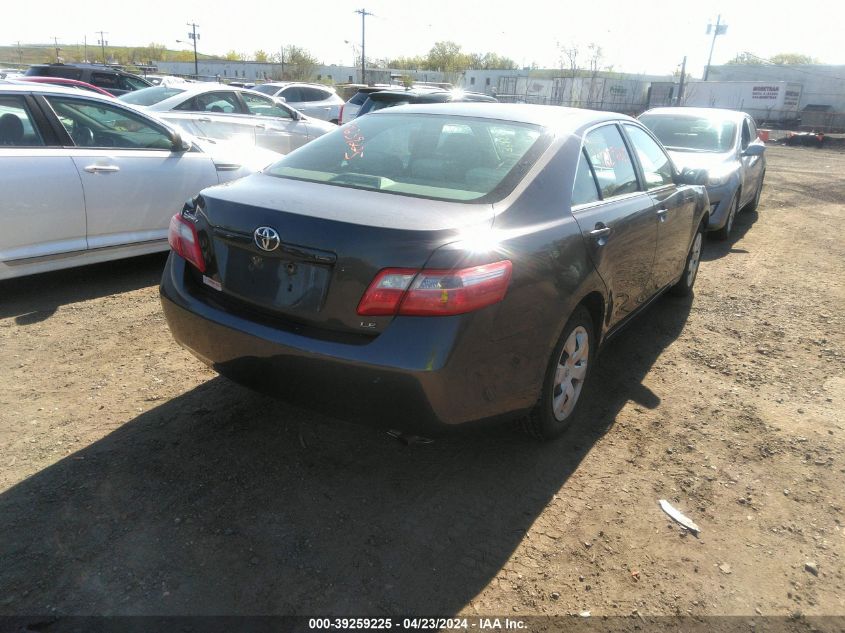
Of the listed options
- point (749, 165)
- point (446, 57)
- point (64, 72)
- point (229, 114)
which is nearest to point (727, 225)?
point (749, 165)

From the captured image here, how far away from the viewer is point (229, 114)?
10.1 m

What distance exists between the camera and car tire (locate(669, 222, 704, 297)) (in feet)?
18.1

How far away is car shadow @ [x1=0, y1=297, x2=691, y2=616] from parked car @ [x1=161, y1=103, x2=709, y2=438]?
377mm

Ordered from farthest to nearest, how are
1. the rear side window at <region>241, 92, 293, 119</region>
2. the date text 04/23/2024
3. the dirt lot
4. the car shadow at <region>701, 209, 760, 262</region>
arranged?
the rear side window at <region>241, 92, 293, 119</region> < the car shadow at <region>701, 209, 760, 262</region> < the dirt lot < the date text 04/23/2024

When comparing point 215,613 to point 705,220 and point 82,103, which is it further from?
point 705,220

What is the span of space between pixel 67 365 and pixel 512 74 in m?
71.1

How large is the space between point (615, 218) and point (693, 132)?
6667 millimetres

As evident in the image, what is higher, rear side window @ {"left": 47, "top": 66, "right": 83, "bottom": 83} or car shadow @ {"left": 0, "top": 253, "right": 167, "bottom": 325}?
rear side window @ {"left": 47, "top": 66, "right": 83, "bottom": 83}

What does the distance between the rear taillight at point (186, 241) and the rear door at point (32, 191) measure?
2.26 metres

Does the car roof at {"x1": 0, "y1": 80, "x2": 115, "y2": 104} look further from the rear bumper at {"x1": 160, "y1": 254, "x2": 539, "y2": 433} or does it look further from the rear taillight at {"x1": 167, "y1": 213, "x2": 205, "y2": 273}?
the rear bumper at {"x1": 160, "y1": 254, "x2": 539, "y2": 433}

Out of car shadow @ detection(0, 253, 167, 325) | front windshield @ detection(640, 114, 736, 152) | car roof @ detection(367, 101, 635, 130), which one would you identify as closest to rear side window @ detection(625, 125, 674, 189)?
car roof @ detection(367, 101, 635, 130)

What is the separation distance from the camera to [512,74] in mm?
68875

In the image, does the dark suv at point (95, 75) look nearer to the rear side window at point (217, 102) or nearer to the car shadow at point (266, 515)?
the rear side window at point (217, 102)

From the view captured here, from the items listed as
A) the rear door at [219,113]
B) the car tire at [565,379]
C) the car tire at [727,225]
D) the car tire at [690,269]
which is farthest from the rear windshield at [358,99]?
the car tire at [565,379]
